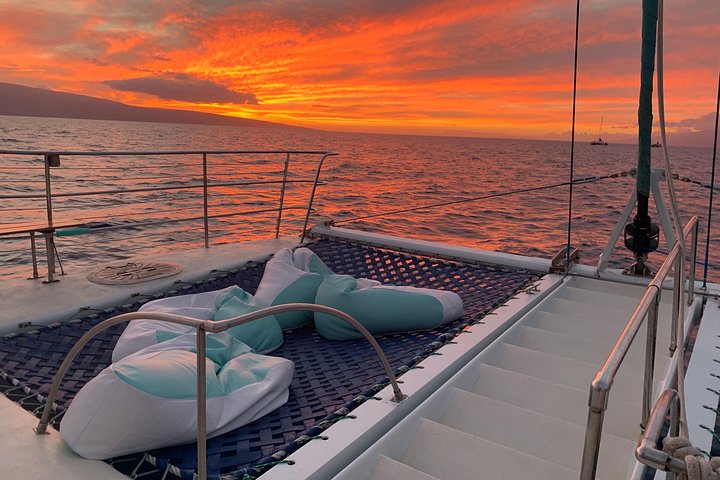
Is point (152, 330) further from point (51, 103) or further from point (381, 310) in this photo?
point (51, 103)

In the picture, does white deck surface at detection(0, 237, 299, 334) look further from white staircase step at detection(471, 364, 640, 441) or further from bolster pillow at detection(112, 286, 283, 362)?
white staircase step at detection(471, 364, 640, 441)

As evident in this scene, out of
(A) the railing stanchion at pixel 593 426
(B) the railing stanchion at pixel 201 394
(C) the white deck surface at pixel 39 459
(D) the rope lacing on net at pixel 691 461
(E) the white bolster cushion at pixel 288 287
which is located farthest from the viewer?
(E) the white bolster cushion at pixel 288 287

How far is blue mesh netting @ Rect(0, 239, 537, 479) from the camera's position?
59.4 inches

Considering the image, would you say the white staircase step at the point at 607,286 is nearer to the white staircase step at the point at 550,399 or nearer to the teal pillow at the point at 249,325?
the white staircase step at the point at 550,399

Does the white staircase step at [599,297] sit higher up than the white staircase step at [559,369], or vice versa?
the white staircase step at [599,297]

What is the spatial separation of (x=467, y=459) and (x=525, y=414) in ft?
1.10

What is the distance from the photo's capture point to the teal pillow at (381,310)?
96.0 inches

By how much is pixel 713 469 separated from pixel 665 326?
2114 mm

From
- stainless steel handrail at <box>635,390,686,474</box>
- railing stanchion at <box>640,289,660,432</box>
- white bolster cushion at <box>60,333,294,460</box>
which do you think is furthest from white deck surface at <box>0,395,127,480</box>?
railing stanchion at <box>640,289,660,432</box>

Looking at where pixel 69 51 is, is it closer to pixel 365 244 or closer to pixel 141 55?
pixel 141 55

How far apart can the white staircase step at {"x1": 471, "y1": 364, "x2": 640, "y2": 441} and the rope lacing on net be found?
104cm

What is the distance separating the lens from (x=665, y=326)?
2613 millimetres

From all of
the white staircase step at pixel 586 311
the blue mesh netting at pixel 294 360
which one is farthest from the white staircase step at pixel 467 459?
the white staircase step at pixel 586 311

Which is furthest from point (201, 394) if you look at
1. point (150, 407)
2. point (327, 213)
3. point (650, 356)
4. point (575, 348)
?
point (327, 213)
